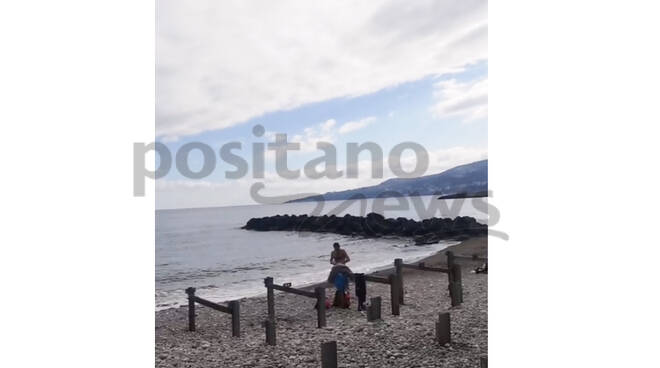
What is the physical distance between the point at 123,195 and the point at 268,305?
1.29m

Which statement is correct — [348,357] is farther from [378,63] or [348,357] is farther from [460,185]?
[378,63]

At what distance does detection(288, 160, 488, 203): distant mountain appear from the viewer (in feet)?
13.0

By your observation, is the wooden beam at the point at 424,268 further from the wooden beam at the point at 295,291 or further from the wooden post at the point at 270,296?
the wooden post at the point at 270,296

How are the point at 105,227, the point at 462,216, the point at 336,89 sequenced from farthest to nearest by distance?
the point at 462,216, the point at 336,89, the point at 105,227

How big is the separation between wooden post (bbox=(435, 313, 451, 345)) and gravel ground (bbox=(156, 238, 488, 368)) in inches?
1.8

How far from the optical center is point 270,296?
12.9ft

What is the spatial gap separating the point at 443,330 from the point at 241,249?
62.7 inches

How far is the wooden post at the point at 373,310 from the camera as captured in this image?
416 cm

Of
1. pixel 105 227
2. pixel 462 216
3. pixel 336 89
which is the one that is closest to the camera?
pixel 105 227

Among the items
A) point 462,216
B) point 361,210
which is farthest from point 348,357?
point 462,216

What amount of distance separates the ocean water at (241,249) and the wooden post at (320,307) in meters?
0.09

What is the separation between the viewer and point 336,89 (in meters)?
3.96

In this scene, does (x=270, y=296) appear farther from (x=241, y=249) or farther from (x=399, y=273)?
(x=399, y=273)

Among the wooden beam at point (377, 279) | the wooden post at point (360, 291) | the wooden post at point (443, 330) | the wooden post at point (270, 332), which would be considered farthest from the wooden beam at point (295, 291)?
the wooden post at point (443, 330)
